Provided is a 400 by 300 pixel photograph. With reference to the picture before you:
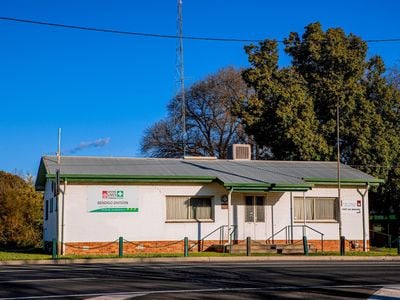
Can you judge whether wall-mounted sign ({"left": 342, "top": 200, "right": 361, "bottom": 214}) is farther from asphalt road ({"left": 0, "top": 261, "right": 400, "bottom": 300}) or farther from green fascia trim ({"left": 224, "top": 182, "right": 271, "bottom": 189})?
asphalt road ({"left": 0, "top": 261, "right": 400, "bottom": 300})

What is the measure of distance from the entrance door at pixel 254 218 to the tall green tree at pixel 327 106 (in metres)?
9.70

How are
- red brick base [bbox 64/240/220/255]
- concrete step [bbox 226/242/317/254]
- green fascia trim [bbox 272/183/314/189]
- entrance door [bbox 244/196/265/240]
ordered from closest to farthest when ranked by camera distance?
1. red brick base [bbox 64/240/220/255]
2. concrete step [bbox 226/242/317/254]
3. green fascia trim [bbox 272/183/314/189]
4. entrance door [bbox 244/196/265/240]

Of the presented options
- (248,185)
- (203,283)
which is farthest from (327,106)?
(203,283)

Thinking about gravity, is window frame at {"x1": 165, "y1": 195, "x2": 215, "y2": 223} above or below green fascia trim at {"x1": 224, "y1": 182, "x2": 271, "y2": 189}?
below

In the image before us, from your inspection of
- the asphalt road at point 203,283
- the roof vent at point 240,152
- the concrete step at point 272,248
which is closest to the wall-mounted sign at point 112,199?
the concrete step at point 272,248

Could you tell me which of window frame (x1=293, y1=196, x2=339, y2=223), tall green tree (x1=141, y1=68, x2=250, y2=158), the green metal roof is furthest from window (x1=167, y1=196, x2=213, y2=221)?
tall green tree (x1=141, y1=68, x2=250, y2=158)

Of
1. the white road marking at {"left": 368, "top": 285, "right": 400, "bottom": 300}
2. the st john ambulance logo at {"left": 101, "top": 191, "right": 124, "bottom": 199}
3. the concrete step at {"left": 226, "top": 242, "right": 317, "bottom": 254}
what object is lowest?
the white road marking at {"left": 368, "top": 285, "right": 400, "bottom": 300}

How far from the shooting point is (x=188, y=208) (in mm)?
31984

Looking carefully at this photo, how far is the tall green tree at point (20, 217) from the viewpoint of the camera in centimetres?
4197

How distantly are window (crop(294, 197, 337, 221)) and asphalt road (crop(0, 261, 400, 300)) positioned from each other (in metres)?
12.9

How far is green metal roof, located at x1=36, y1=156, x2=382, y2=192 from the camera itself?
3058cm

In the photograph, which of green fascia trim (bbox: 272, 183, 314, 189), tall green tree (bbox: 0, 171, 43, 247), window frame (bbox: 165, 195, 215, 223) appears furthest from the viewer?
tall green tree (bbox: 0, 171, 43, 247)

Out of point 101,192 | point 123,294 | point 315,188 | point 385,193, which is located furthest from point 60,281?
point 385,193

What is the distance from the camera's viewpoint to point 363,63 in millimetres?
44250
